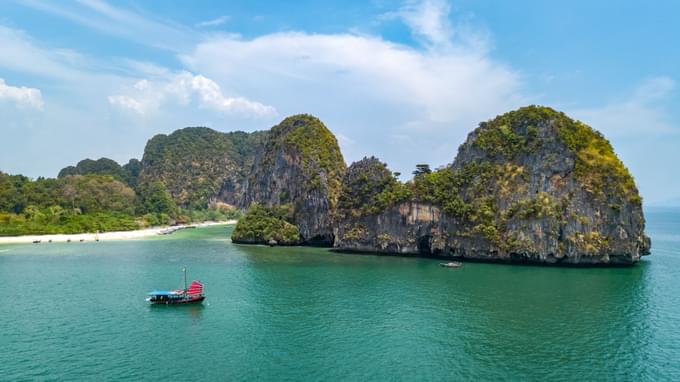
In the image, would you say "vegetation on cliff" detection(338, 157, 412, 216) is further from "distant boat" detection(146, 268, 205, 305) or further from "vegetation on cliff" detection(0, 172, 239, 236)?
"vegetation on cliff" detection(0, 172, 239, 236)

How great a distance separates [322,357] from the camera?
112ft

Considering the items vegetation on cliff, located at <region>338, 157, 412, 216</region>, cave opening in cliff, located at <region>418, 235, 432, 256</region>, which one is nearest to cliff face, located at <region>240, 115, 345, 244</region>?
vegetation on cliff, located at <region>338, 157, 412, 216</region>

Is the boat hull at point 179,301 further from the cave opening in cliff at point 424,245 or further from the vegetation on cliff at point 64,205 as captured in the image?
the vegetation on cliff at point 64,205

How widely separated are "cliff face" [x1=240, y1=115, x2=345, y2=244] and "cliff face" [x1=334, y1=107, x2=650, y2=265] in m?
15.0

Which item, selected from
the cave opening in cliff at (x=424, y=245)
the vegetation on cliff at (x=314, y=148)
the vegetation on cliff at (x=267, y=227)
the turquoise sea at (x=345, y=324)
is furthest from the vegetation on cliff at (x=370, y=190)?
the turquoise sea at (x=345, y=324)

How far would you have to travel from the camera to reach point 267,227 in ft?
355

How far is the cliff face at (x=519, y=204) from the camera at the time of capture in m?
72.8

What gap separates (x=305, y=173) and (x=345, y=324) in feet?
253

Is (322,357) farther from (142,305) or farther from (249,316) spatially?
(142,305)

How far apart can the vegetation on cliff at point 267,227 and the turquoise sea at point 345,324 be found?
1335 inches

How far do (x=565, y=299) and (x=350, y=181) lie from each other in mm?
52949

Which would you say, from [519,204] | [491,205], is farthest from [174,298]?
[519,204]

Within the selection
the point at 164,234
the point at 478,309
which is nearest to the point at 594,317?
the point at 478,309

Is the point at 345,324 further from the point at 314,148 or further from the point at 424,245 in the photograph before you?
the point at 314,148
